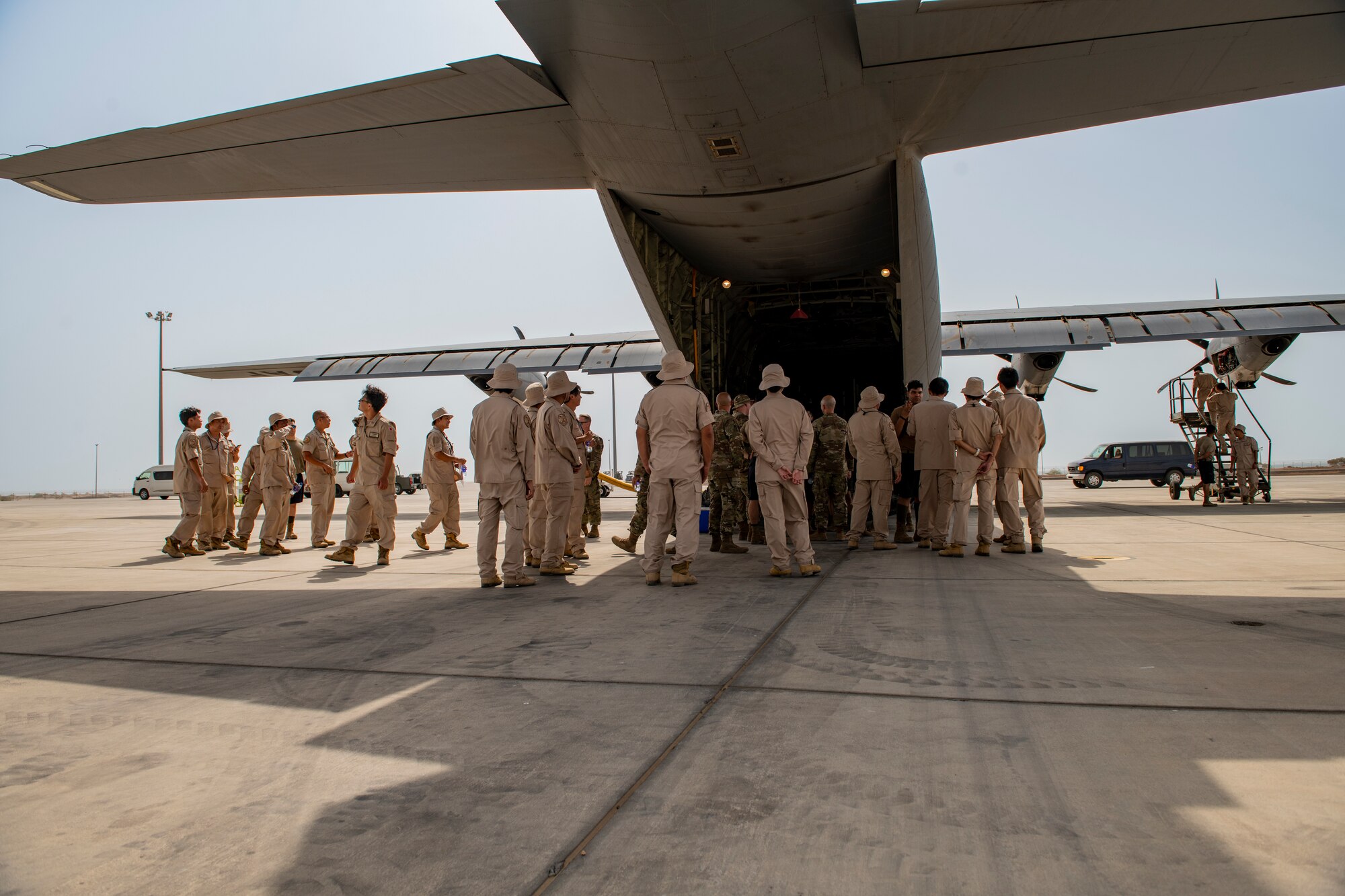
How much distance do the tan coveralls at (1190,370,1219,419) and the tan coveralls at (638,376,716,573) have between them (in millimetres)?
14170

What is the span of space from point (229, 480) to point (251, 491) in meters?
0.29

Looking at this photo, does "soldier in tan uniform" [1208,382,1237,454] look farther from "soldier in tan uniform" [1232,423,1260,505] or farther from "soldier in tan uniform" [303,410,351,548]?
"soldier in tan uniform" [303,410,351,548]

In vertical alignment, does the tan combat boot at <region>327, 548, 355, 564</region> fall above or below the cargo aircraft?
A: below

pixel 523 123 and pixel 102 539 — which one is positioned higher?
pixel 523 123

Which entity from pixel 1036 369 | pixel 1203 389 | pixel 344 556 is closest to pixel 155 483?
pixel 344 556

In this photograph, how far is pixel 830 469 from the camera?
9.67 meters

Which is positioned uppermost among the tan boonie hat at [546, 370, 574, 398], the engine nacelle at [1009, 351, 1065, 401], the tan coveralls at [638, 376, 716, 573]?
the engine nacelle at [1009, 351, 1065, 401]

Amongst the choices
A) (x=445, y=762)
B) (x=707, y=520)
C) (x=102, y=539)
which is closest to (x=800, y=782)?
A: (x=445, y=762)

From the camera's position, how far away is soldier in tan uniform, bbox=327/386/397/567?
26.4ft

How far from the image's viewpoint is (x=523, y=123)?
20.7 feet

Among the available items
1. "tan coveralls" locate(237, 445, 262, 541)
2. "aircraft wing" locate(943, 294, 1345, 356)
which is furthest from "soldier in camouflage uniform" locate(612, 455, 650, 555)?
"aircraft wing" locate(943, 294, 1345, 356)

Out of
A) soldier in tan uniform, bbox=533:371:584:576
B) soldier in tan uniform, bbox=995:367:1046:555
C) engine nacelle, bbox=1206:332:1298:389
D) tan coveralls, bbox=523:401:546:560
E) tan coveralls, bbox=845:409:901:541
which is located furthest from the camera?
engine nacelle, bbox=1206:332:1298:389

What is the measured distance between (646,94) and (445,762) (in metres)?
4.84

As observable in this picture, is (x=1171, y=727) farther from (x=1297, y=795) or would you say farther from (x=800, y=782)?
(x=800, y=782)
